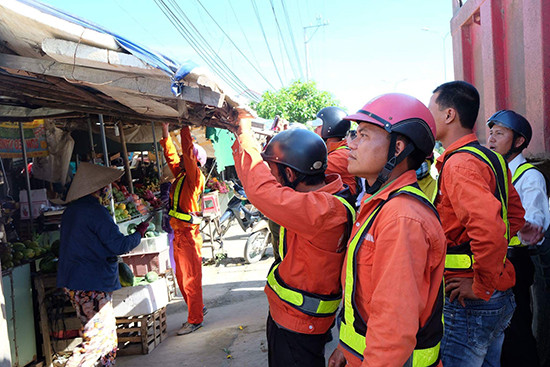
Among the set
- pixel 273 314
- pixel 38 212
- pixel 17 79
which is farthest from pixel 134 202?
pixel 273 314

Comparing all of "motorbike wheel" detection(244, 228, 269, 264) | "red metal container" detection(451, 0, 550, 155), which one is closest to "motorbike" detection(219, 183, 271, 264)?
"motorbike wheel" detection(244, 228, 269, 264)

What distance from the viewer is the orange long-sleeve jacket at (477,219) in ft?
7.00

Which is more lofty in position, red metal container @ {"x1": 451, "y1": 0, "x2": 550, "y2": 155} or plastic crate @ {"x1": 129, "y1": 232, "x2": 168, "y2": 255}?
red metal container @ {"x1": 451, "y1": 0, "x2": 550, "y2": 155}

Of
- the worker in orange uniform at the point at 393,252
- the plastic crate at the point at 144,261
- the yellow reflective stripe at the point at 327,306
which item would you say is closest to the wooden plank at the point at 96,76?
the worker in orange uniform at the point at 393,252

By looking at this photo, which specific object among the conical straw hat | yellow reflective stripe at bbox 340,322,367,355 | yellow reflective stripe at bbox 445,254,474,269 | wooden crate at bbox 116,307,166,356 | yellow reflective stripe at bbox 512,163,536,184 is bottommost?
wooden crate at bbox 116,307,166,356

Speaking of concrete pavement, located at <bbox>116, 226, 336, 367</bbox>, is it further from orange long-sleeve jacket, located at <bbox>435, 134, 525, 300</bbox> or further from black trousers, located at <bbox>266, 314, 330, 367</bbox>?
orange long-sleeve jacket, located at <bbox>435, 134, 525, 300</bbox>

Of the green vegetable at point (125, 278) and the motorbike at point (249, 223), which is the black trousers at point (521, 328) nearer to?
the green vegetable at point (125, 278)

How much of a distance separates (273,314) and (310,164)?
0.92 metres

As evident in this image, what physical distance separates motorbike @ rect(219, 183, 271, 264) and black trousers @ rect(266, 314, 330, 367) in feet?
20.6

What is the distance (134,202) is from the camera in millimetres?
7695

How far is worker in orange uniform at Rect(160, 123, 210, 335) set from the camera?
17.8 feet

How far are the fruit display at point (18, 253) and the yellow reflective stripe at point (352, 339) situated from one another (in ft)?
12.2

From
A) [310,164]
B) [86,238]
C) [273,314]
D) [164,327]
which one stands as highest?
[310,164]

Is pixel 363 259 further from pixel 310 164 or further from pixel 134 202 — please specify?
pixel 134 202
